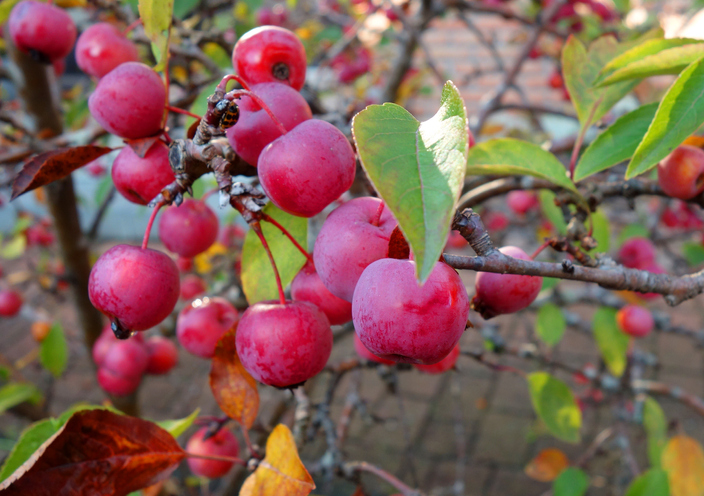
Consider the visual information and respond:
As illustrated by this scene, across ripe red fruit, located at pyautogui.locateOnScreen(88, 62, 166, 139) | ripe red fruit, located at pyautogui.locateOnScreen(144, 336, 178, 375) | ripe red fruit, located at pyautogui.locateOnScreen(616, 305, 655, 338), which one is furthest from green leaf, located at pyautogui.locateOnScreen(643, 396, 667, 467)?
ripe red fruit, located at pyautogui.locateOnScreen(88, 62, 166, 139)

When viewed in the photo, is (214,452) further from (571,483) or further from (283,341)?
(571,483)

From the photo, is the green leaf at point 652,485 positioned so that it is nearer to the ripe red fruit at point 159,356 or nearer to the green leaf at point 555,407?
the green leaf at point 555,407

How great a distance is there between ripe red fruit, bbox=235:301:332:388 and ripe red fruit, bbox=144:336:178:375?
83 centimetres

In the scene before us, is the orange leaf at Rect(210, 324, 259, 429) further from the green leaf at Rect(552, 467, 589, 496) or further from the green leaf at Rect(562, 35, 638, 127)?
the green leaf at Rect(552, 467, 589, 496)

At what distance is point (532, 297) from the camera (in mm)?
533

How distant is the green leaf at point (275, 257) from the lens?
1.84 ft

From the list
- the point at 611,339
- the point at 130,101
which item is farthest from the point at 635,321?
the point at 130,101

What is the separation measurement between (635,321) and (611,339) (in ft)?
0.27

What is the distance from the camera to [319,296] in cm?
53

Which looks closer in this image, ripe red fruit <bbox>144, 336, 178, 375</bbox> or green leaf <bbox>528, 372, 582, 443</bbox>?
green leaf <bbox>528, 372, 582, 443</bbox>

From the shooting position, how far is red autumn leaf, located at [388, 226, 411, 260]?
0.43 meters

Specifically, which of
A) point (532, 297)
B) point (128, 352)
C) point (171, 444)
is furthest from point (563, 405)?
point (128, 352)

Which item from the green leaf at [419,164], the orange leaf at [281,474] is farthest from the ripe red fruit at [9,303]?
the green leaf at [419,164]

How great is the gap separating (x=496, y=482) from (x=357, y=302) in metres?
1.86
